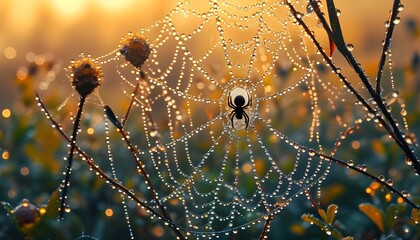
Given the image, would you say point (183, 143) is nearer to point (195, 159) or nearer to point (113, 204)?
point (195, 159)

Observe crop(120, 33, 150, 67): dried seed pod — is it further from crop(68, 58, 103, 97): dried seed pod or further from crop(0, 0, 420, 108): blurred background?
crop(0, 0, 420, 108): blurred background

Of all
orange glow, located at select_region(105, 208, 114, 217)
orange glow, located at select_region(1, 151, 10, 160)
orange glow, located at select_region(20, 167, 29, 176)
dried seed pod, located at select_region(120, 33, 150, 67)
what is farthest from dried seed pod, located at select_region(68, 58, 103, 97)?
orange glow, located at select_region(20, 167, 29, 176)

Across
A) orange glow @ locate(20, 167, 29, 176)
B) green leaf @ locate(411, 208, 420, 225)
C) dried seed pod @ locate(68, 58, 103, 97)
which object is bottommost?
green leaf @ locate(411, 208, 420, 225)

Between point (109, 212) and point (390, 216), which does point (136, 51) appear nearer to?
point (390, 216)

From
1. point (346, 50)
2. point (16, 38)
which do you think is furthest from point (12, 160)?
point (16, 38)

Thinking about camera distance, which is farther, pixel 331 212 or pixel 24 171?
pixel 24 171

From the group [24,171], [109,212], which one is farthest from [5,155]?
[109,212]
